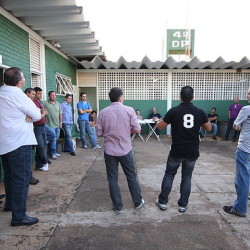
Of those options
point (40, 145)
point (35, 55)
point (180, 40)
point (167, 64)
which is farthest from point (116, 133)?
point (180, 40)

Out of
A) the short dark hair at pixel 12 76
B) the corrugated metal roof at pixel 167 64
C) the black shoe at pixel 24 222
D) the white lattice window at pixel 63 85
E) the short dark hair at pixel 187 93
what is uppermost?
the corrugated metal roof at pixel 167 64

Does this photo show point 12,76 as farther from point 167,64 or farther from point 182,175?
point 167,64

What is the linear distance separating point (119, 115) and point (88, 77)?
8.16 meters

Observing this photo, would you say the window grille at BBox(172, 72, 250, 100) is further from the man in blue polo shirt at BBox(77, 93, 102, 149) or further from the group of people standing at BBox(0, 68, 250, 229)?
the group of people standing at BBox(0, 68, 250, 229)

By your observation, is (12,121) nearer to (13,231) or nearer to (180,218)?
(13,231)

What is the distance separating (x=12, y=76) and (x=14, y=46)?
259cm

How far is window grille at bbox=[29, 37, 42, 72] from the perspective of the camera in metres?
5.82

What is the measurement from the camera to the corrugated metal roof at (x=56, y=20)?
433 cm

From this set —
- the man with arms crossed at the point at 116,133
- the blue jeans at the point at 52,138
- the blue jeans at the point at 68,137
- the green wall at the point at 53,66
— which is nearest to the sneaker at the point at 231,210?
the man with arms crossed at the point at 116,133

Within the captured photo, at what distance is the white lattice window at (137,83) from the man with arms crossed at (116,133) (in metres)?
7.78

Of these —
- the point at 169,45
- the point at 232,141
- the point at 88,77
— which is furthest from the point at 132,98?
the point at 169,45

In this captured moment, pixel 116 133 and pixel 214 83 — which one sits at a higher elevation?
pixel 214 83

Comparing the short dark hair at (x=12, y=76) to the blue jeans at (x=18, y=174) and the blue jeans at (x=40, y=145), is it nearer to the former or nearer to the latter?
the blue jeans at (x=18, y=174)

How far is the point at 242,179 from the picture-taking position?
10.1ft
